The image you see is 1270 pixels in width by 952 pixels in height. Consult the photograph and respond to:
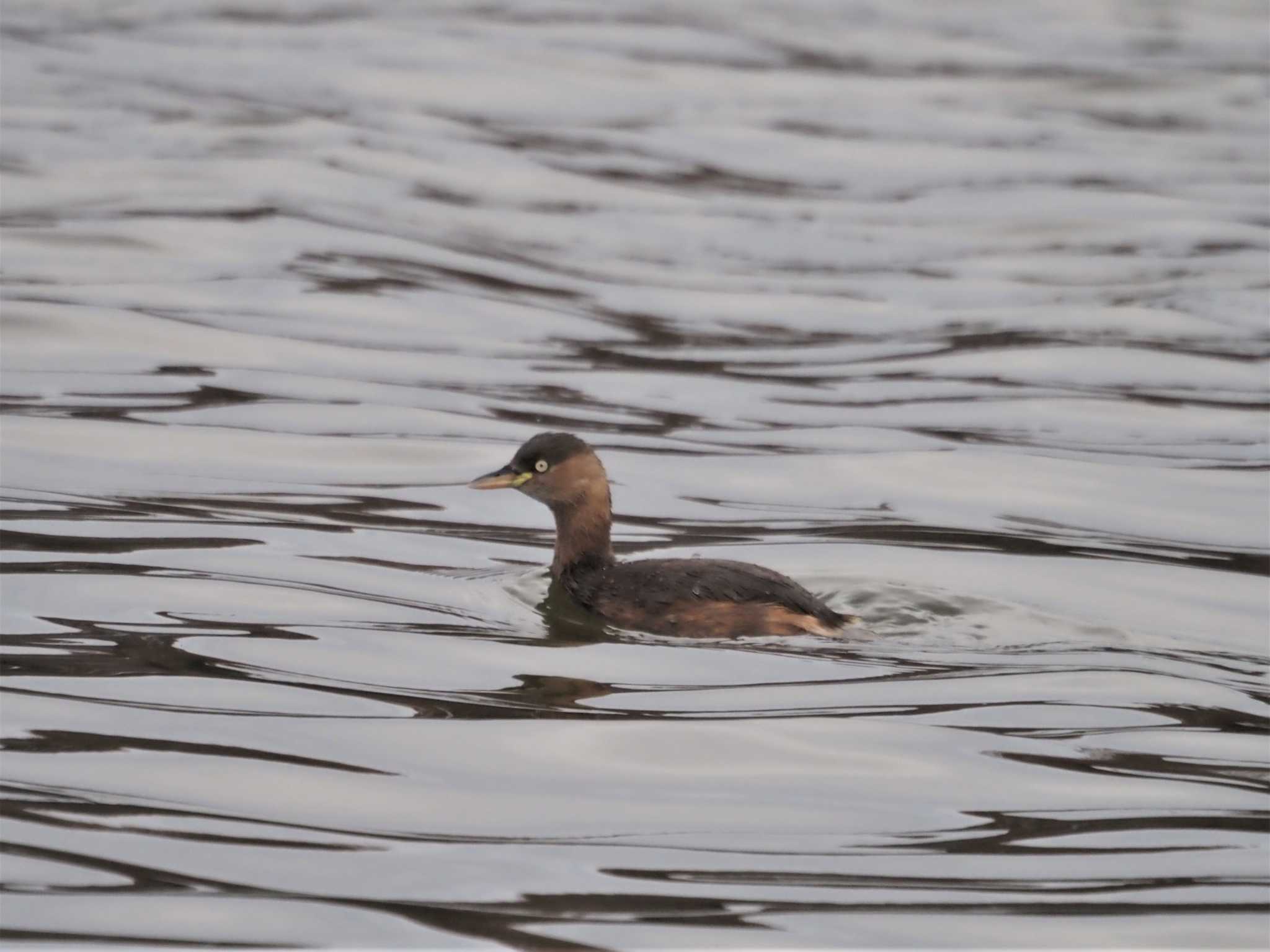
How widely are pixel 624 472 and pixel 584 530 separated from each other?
1816 millimetres

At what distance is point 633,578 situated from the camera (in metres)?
7.71

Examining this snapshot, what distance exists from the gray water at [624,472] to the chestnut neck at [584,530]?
1.39 ft

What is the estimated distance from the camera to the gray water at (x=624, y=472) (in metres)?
5.33

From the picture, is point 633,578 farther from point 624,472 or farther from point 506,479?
point 624,472

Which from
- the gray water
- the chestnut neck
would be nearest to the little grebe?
the chestnut neck

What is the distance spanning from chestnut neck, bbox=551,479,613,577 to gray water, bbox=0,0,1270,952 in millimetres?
424

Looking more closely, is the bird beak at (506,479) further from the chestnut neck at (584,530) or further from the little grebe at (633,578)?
the chestnut neck at (584,530)

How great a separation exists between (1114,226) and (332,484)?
7.89m

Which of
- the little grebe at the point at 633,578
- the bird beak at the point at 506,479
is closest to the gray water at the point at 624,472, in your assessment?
the little grebe at the point at 633,578

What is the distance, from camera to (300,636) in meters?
7.10

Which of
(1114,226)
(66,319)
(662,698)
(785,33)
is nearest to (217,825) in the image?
(662,698)

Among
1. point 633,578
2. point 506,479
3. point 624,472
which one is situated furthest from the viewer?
point 624,472

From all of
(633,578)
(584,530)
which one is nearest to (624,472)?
(584,530)

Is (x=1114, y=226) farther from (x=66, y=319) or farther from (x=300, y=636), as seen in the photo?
(x=300, y=636)
